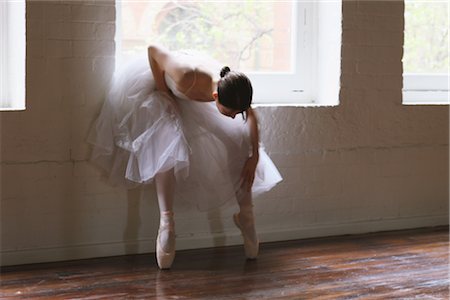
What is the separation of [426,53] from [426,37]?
98 mm

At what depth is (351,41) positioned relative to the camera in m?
3.86

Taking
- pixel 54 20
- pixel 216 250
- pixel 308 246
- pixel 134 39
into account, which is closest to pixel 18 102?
pixel 54 20

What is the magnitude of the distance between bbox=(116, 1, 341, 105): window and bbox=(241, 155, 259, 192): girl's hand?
72cm

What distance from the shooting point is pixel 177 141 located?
10.2 ft

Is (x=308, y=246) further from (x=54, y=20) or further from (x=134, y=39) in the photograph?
(x=54, y=20)

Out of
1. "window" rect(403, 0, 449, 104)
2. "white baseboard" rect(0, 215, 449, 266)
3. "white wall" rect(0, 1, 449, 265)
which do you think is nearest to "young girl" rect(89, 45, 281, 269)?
"white wall" rect(0, 1, 449, 265)

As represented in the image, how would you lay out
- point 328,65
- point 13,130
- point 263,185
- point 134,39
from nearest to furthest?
point 13,130 < point 263,185 < point 134,39 < point 328,65

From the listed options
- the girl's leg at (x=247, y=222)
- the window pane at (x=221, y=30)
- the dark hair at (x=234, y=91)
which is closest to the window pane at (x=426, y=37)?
the window pane at (x=221, y=30)

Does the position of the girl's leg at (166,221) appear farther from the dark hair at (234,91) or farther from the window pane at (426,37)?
the window pane at (426,37)

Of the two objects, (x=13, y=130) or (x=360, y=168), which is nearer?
(x=13, y=130)

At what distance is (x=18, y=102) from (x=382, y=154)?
6.52ft

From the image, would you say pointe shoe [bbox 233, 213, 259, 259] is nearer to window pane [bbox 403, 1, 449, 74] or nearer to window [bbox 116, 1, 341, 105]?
window [bbox 116, 1, 341, 105]

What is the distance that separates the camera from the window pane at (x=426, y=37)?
4352mm

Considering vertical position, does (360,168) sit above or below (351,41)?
below
